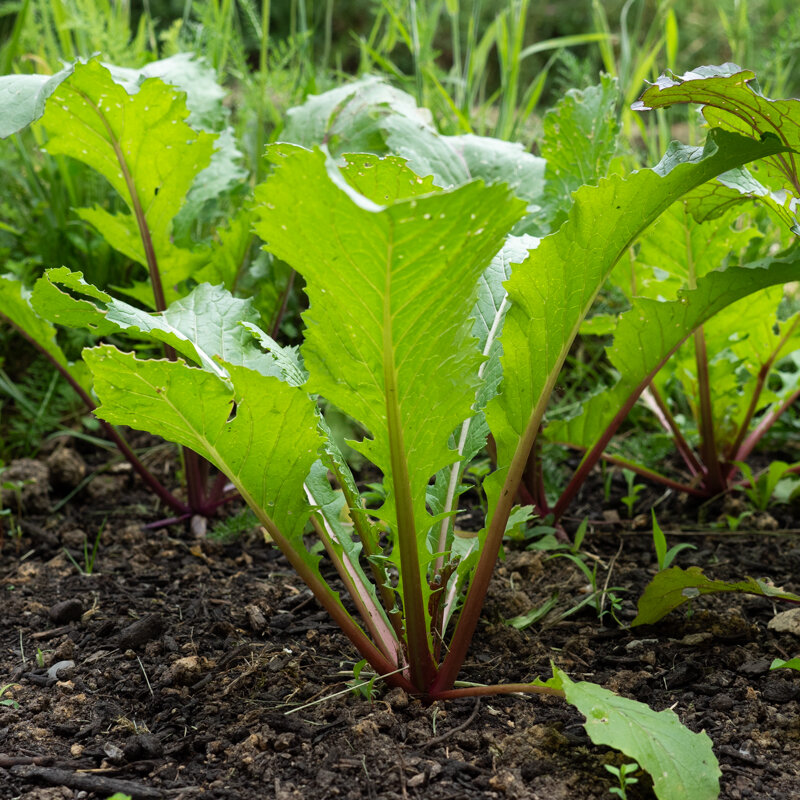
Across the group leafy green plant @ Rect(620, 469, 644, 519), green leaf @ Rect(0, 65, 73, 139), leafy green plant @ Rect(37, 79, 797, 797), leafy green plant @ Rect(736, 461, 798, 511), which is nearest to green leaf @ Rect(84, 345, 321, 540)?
leafy green plant @ Rect(37, 79, 797, 797)

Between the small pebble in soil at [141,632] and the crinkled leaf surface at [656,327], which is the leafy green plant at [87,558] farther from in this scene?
the crinkled leaf surface at [656,327]

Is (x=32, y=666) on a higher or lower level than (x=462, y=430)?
lower

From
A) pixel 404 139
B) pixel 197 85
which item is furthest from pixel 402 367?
pixel 197 85

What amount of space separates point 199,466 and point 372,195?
3.29 feet

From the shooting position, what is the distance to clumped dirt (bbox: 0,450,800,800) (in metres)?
1.03

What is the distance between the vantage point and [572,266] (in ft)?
3.60

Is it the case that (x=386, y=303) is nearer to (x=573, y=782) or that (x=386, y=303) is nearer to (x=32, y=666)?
(x=573, y=782)

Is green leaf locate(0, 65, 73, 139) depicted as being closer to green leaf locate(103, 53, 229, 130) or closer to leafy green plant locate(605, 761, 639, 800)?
green leaf locate(103, 53, 229, 130)

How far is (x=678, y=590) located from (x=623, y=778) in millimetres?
369

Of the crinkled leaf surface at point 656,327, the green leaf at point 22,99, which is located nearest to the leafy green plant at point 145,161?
the green leaf at point 22,99

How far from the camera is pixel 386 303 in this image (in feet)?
3.09

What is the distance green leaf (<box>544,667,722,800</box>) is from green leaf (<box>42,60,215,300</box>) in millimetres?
1241

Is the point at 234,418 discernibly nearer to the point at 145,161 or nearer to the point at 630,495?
the point at 145,161

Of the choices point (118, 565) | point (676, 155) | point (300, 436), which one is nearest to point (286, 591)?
point (118, 565)
